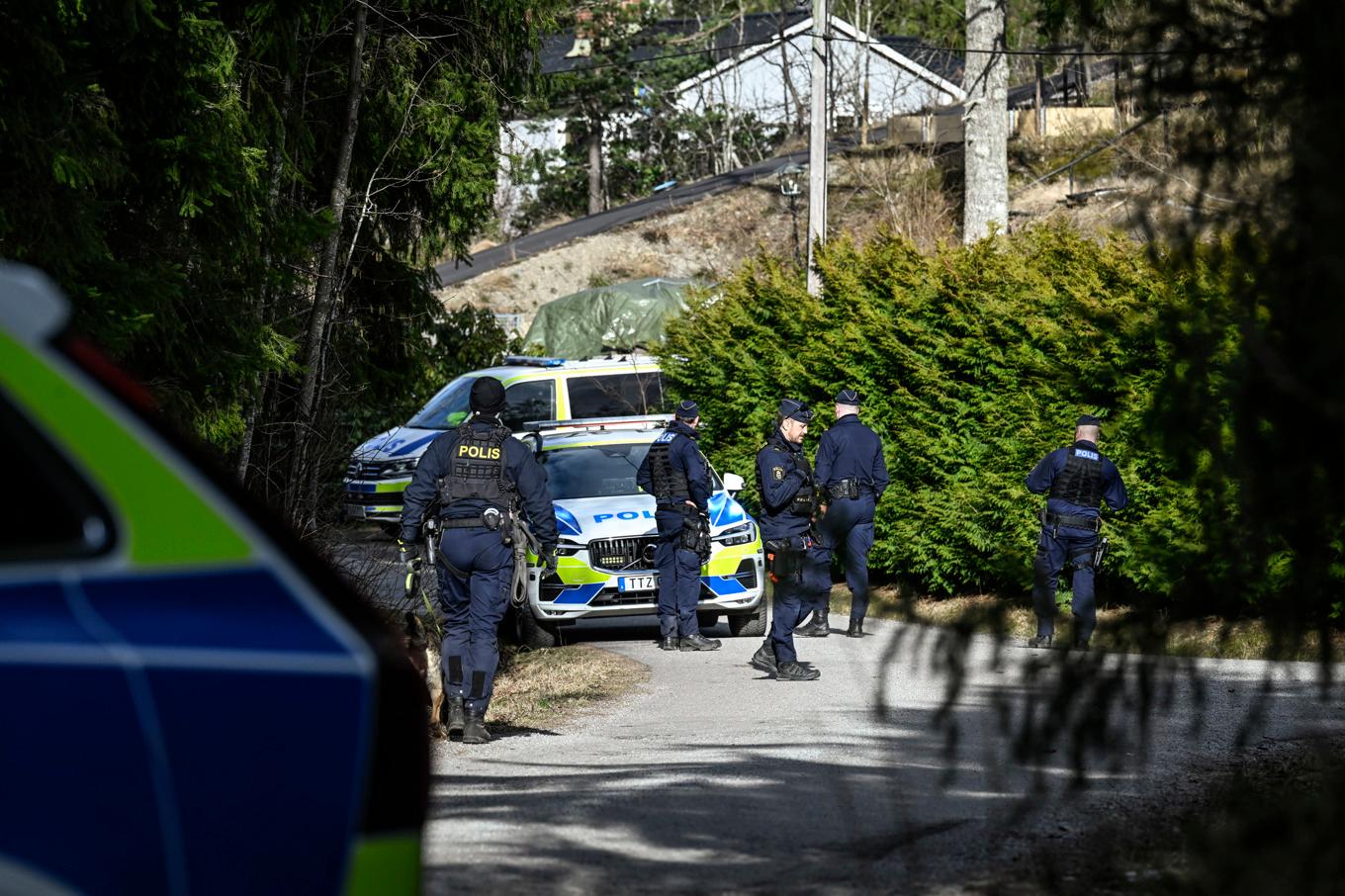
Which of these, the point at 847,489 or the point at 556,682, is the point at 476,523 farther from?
the point at 847,489

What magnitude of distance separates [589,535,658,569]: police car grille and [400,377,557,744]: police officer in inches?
162

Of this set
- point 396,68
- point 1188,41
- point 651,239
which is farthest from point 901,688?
point 651,239

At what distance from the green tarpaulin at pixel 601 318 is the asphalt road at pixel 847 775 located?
18926 millimetres

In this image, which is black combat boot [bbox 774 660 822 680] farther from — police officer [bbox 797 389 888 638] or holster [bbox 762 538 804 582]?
police officer [bbox 797 389 888 638]

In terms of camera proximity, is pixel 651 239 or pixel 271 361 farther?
pixel 651 239

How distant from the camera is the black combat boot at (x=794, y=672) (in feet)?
39.7

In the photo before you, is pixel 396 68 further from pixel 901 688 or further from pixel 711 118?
pixel 711 118

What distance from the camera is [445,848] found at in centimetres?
600

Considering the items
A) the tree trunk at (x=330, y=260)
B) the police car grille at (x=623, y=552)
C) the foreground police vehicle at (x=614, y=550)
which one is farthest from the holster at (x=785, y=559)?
the tree trunk at (x=330, y=260)

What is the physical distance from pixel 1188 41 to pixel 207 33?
26.8 ft

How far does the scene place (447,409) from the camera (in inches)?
866

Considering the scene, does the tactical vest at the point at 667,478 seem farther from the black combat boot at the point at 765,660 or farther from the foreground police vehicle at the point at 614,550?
→ the black combat boot at the point at 765,660

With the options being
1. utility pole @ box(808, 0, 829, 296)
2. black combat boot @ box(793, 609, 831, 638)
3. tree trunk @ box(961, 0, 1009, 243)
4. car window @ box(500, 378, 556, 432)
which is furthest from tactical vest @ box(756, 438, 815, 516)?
tree trunk @ box(961, 0, 1009, 243)

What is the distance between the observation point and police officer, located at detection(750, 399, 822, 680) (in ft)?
39.4
